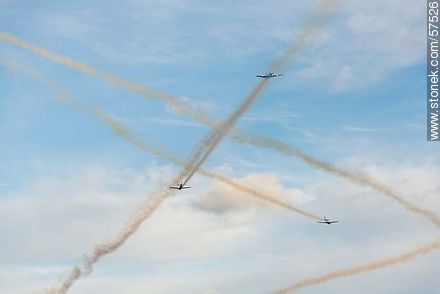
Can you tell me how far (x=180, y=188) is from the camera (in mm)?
165375

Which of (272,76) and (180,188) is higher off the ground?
(272,76)

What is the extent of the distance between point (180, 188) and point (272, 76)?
87.1 metres

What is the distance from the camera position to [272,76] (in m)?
152

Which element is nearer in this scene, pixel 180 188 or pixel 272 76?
pixel 272 76
